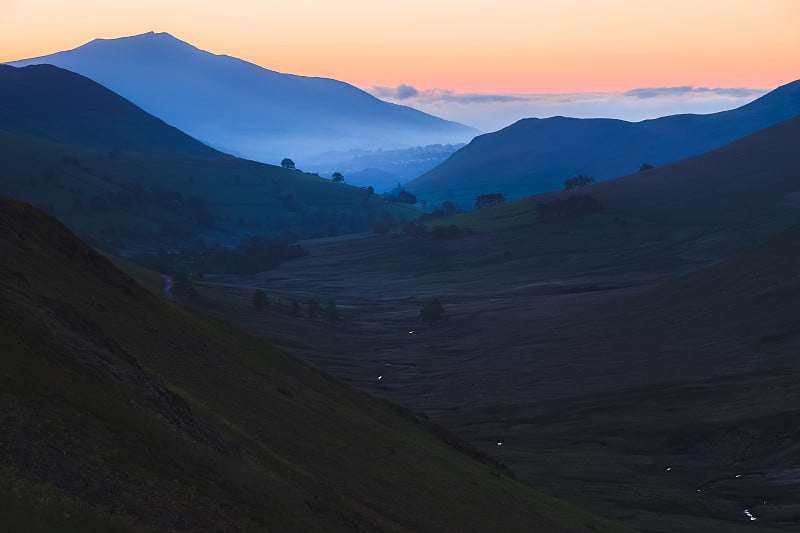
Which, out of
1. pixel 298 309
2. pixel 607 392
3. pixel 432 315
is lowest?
pixel 607 392

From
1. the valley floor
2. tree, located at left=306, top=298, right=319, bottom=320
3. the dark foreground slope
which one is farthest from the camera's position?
tree, located at left=306, top=298, right=319, bottom=320

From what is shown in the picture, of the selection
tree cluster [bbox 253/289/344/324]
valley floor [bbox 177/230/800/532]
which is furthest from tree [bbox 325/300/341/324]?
valley floor [bbox 177/230/800/532]

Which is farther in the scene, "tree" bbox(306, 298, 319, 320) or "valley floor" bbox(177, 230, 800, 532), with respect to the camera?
"tree" bbox(306, 298, 319, 320)

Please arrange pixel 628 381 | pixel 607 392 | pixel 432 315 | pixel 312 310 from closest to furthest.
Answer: pixel 607 392 → pixel 628 381 → pixel 432 315 → pixel 312 310

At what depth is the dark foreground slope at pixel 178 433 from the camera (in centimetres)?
2633

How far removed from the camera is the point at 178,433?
33406mm

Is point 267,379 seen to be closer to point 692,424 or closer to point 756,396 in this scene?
point 692,424

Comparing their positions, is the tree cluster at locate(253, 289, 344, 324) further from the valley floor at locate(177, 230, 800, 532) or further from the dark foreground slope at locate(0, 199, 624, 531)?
the dark foreground slope at locate(0, 199, 624, 531)

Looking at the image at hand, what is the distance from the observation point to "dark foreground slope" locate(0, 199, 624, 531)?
26.3m

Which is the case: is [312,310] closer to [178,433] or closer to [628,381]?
[628,381]

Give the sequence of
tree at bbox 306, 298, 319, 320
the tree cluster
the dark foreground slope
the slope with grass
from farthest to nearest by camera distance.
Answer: tree at bbox 306, 298, 319, 320
the tree cluster
the slope with grass
the dark foreground slope

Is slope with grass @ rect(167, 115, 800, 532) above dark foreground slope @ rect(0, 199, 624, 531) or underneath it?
underneath

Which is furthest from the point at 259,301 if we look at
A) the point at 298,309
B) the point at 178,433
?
the point at 178,433

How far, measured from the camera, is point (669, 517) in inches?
2842
